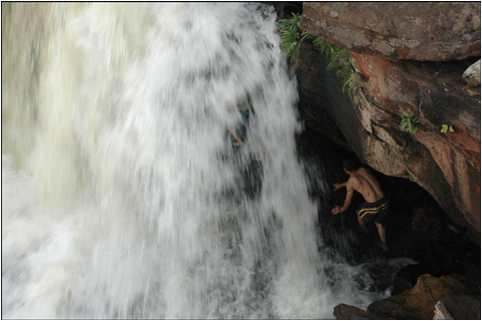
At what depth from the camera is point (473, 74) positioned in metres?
4.09

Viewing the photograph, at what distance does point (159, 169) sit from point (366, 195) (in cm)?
325

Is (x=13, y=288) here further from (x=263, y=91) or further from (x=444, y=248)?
(x=444, y=248)

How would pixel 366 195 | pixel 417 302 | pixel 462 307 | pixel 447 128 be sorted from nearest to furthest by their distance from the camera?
pixel 447 128 → pixel 462 307 → pixel 417 302 → pixel 366 195

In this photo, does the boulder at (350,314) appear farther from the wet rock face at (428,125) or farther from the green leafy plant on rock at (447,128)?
the green leafy plant on rock at (447,128)

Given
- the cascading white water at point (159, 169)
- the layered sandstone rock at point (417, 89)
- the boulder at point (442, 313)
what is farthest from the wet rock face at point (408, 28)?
the boulder at point (442, 313)

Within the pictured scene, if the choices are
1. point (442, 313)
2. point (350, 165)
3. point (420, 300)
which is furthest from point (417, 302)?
point (350, 165)

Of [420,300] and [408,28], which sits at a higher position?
[408,28]

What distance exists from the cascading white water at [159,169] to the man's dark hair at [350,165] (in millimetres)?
722

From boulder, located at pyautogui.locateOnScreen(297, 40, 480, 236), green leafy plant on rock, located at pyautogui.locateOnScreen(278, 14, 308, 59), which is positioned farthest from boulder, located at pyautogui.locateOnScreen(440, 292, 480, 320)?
green leafy plant on rock, located at pyautogui.locateOnScreen(278, 14, 308, 59)

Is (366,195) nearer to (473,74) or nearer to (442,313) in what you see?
(442,313)

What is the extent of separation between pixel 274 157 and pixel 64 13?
12.8 ft

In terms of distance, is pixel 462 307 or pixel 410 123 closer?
pixel 410 123

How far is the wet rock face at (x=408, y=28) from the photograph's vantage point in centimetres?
423

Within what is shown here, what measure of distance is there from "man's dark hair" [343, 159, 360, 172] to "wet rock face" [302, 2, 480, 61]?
2.92m
